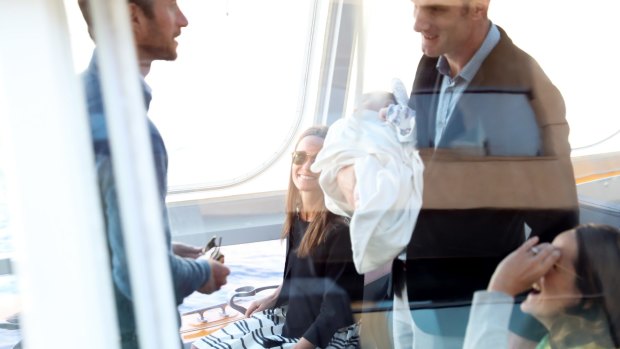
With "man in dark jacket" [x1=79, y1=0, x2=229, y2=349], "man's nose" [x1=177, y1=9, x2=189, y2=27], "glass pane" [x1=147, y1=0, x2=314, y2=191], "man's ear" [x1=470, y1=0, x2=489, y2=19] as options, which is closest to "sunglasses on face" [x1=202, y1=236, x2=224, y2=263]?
"man in dark jacket" [x1=79, y1=0, x2=229, y2=349]

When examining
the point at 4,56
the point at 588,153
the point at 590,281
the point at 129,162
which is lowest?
the point at 590,281

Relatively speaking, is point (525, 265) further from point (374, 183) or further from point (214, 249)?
point (214, 249)

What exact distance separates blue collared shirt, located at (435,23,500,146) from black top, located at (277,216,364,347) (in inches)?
12.6

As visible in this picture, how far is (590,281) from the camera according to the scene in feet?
5.12

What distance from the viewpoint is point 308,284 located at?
1626mm

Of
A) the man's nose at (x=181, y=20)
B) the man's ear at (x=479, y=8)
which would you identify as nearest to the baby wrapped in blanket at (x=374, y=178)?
the man's ear at (x=479, y=8)

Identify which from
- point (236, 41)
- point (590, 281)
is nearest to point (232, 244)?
point (236, 41)

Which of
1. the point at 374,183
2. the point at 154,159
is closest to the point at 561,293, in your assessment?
the point at 374,183

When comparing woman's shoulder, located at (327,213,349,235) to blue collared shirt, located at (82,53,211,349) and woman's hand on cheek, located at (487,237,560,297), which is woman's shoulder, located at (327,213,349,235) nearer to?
woman's hand on cheek, located at (487,237,560,297)

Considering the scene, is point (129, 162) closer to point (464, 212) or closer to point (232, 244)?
point (232, 244)

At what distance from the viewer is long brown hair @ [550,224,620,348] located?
155cm

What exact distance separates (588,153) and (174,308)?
1.20 metres

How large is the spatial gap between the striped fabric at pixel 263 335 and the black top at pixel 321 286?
2cm

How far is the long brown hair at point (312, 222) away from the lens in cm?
153
